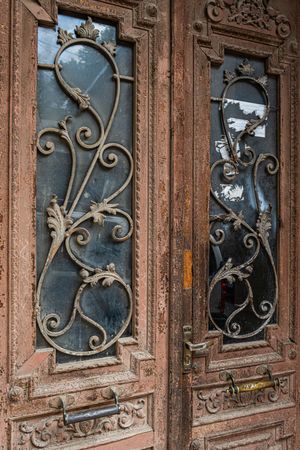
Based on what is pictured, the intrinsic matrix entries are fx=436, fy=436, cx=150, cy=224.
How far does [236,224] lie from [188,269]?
24 cm

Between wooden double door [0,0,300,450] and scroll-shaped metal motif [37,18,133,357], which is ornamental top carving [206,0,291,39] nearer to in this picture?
wooden double door [0,0,300,450]

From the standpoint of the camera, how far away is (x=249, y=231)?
1523 mm

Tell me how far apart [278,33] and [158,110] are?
0.59 metres

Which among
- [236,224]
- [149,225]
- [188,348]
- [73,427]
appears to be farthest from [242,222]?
[73,427]

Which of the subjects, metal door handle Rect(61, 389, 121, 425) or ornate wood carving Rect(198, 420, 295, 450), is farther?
ornate wood carving Rect(198, 420, 295, 450)

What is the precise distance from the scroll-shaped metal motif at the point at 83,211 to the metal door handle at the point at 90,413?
6.1 inches

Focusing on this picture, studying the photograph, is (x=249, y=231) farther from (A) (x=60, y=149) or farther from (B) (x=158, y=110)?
(A) (x=60, y=149)

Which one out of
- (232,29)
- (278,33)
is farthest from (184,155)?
(278,33)

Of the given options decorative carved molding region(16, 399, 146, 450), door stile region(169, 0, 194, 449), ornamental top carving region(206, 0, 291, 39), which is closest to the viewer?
decorative carved molding region(16, 399, 146, 450)

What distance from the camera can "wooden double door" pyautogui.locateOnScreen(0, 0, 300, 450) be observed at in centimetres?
118

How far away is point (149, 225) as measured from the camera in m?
1.35

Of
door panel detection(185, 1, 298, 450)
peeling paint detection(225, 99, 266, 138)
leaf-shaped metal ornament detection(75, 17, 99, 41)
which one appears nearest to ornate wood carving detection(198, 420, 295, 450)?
door panel detection(185, 1, 298, 450)

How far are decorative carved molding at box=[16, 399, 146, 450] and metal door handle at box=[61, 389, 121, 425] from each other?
1.7 inches

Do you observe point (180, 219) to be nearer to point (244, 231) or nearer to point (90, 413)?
point (244, 231)
